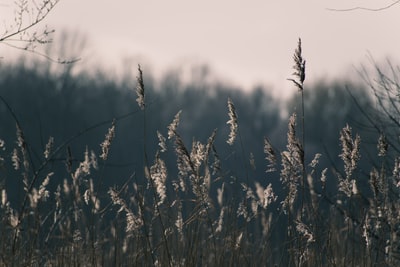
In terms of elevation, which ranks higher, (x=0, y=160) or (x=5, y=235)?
(x=0, y=160)

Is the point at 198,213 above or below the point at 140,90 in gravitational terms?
below

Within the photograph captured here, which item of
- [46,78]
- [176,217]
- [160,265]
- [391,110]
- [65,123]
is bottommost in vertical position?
[160,265]

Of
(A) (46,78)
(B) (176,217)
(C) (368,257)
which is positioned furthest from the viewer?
(A) (46,78)

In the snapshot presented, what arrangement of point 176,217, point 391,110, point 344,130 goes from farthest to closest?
point 391,110, point 176,217, point 344,130

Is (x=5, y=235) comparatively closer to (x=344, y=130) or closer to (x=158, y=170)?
(x=158, y=170)

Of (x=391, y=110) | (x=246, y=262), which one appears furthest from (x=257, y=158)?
(x=246, y=262)

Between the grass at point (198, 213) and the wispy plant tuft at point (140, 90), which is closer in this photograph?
the wispy plant tuft at point (140, 90)

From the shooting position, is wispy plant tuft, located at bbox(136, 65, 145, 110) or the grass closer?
wispy plant tuft, located at bbox(136, 65, 145, 110)

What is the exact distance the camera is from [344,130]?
467cm

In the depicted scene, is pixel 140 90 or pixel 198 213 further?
pixel 198 213

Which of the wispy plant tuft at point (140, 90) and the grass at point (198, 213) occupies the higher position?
the wispy plant tuft at point (140, 90)

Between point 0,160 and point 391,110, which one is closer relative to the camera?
point 0,160

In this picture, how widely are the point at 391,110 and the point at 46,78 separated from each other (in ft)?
102

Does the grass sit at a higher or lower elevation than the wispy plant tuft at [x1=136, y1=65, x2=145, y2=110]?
lower
